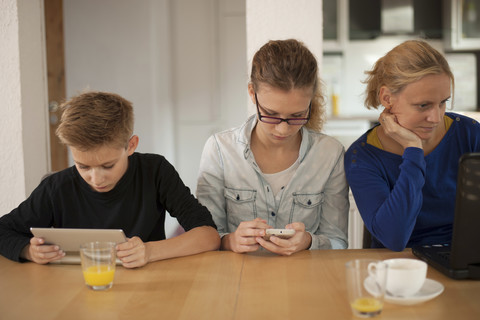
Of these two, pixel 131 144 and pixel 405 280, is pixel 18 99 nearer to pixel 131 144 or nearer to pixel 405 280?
pixel 131 144

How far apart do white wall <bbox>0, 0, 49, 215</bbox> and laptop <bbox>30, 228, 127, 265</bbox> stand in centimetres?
130

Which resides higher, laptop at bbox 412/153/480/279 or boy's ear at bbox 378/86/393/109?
boy's ear at bbox 378/86/393/109

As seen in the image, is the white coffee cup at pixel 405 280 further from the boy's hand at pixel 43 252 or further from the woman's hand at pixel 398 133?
the boy's hand at pixel 43 252

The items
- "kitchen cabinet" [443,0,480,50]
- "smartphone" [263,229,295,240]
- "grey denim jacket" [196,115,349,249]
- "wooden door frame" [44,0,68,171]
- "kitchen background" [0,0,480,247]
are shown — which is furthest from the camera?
"kitchen cabinet" [443,0,480,50]

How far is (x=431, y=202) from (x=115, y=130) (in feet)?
3.48

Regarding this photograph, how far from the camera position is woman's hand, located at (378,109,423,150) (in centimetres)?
176

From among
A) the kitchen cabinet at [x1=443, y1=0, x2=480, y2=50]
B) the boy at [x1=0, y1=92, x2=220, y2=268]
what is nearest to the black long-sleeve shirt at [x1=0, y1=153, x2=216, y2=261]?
the boy at [x1=0, y1=92, x2=220, y2=268]

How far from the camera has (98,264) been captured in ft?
4.40

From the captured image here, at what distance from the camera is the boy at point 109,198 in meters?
1.60

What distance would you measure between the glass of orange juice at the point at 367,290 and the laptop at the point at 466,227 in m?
0.30

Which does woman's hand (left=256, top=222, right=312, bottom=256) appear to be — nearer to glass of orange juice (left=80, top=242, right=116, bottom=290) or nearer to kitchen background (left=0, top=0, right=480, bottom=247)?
glass of orange juice (left=80, top=242, right=116, bottom=290)

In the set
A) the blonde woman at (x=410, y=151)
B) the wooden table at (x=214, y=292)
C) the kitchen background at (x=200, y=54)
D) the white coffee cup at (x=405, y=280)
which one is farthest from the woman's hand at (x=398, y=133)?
the kitchen background at (x=200, y=54)

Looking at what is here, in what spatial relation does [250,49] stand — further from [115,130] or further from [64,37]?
[64,37]

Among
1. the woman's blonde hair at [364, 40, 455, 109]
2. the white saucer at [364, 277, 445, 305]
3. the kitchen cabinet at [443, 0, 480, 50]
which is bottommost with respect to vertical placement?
the white saucer at [364, 277, 445, 305]
